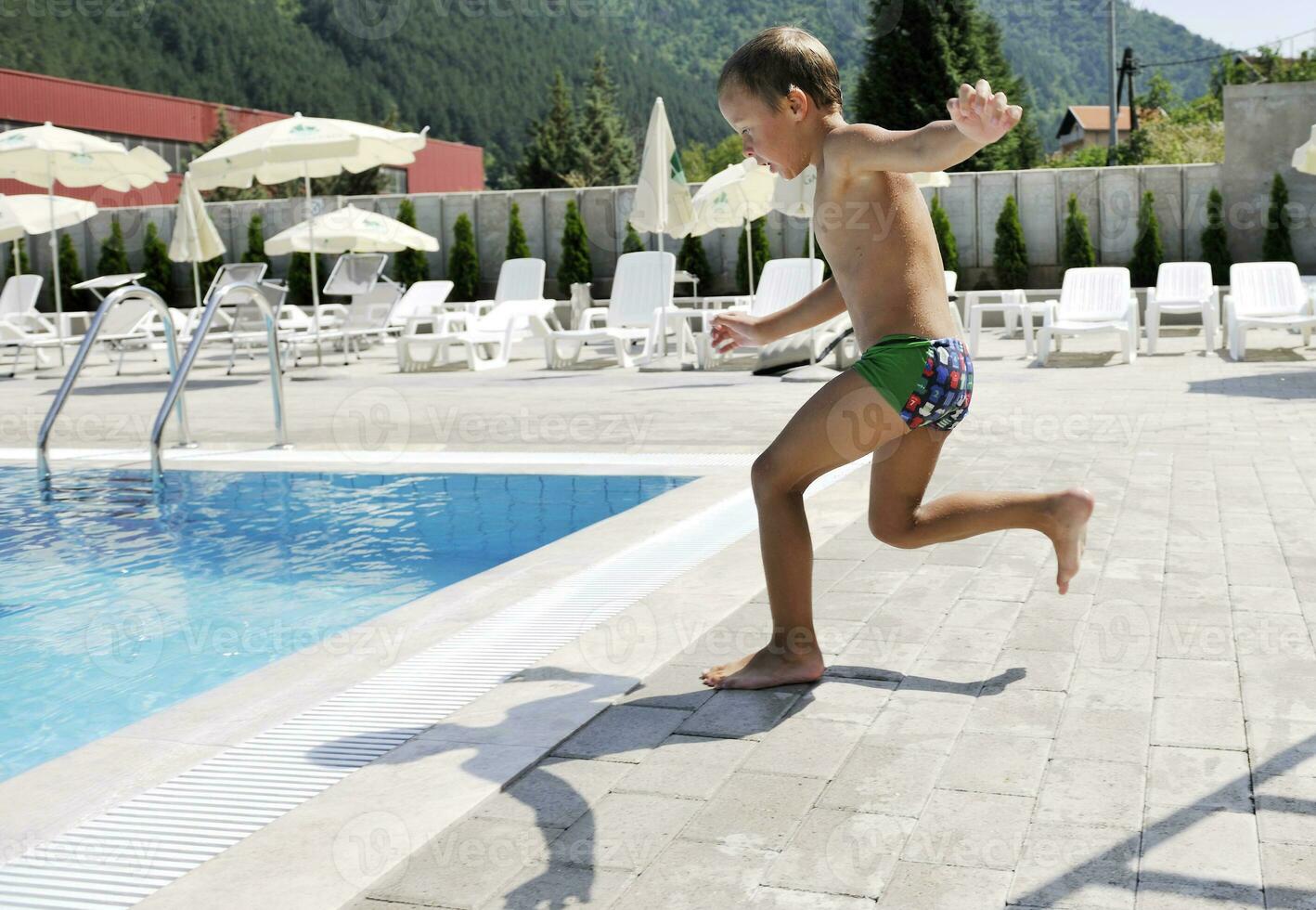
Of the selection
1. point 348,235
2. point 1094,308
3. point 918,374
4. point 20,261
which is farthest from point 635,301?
point 20,261

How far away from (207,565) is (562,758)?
3.40 meters

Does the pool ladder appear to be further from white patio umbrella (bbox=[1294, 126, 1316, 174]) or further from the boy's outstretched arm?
white patio umbrella (bbox=[1294, 126, 1316, 174])

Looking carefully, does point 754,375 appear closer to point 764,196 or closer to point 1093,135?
point 764,196

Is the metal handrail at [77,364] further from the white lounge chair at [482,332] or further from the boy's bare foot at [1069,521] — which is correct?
the white lounge chair at [482,332]

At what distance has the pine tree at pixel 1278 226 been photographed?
18.8 meters

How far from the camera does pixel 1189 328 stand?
1620 centimetres

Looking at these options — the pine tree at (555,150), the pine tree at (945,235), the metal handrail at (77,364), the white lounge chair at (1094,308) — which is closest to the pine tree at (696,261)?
the pine tree at (945,235)

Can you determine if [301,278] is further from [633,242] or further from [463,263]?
[633,242]

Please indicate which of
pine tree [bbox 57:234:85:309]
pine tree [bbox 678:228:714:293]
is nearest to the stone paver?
pine tree [bbox 678:228:714:293]

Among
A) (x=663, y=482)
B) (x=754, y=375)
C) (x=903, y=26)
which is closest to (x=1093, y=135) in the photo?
(x=903, y=26)

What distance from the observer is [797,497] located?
280cm

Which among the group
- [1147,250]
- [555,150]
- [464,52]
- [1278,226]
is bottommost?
[1147,250]

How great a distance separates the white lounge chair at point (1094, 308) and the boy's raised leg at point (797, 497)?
9.73 meters

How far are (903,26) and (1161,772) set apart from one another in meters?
37.0
